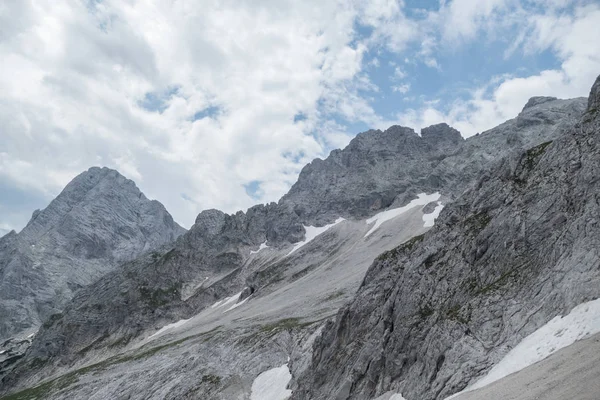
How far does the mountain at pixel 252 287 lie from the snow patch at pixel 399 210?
668 mm

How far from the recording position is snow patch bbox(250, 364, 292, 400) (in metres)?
54.9

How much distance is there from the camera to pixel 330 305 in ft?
287

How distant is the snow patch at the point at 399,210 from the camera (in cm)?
15266

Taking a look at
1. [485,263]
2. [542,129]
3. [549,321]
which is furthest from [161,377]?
[542,129]

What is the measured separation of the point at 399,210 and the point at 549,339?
13129 centimetres

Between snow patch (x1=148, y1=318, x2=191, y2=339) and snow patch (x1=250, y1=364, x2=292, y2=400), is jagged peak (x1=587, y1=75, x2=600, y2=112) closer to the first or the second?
snow patch (x1=250, y1=364, x2=292, y2=400)

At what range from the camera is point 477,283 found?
37.2 meters

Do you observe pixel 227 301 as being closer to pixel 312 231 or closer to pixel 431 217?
pixel 312 231

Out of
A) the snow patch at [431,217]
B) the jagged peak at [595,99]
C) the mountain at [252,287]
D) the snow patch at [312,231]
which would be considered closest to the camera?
the jagged peak at [595,99]

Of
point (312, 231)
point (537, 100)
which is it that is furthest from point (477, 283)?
point (537, 100)

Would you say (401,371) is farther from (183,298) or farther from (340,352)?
(183,298)

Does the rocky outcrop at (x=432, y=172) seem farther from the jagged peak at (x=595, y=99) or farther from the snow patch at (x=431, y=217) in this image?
the jagged peak at (x=595, y=99)

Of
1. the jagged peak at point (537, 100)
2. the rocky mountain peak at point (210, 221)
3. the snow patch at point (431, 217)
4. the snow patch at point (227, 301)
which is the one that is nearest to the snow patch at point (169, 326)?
the snow patch at point (227, 301)

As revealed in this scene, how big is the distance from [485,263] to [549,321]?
10193mm
